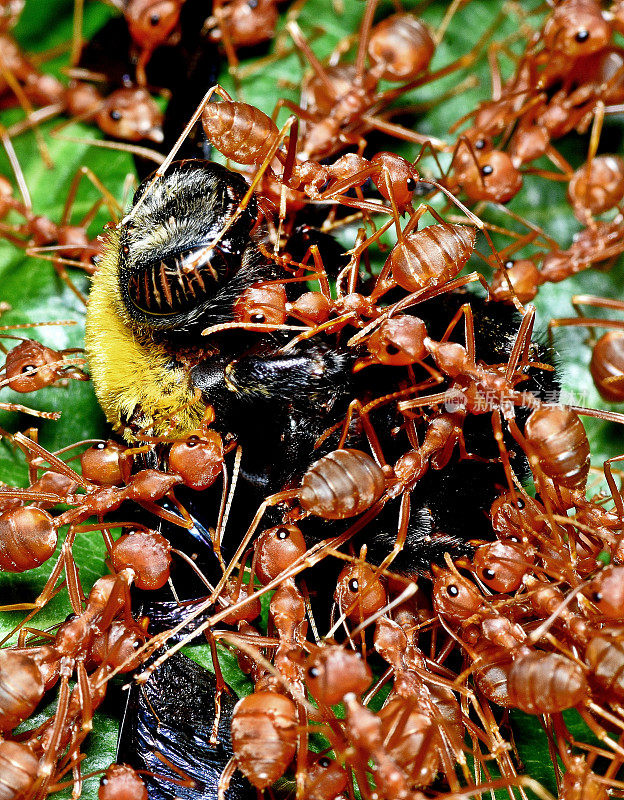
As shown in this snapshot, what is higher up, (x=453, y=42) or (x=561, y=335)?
(x=453, y=42)

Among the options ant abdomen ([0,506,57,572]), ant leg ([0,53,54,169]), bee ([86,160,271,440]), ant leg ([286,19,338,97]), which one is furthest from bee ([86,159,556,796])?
ant leg ([0,53,54,169])

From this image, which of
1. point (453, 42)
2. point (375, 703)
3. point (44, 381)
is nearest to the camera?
point (375, 703)

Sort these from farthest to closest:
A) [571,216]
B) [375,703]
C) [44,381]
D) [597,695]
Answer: [571,216] → [44,381] → [375,703] → [597,695]

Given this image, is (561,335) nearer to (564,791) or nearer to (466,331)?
(466,331)

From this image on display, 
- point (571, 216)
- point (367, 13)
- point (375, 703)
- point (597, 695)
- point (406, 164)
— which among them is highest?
point (367, 13)

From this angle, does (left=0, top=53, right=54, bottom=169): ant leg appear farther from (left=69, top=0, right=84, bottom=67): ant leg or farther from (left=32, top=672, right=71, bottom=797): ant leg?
(left=32, top=672, right=71, bottom=797): ant leg

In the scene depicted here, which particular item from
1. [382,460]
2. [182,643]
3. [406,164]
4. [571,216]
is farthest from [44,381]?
[571,216]

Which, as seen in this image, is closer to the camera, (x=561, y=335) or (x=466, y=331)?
(x=466, y=331)
